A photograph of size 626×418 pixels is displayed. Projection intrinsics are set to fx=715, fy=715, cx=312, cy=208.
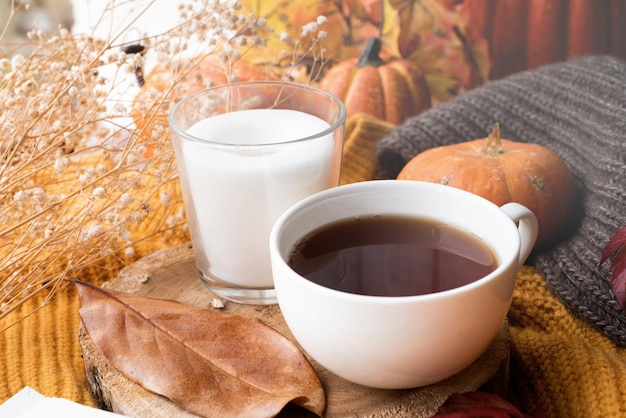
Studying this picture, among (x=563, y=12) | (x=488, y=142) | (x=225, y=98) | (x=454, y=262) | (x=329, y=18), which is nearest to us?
(x=454, y=262)

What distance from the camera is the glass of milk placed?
0.73m

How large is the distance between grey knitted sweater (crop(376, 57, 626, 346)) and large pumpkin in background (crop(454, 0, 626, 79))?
0.60 ft

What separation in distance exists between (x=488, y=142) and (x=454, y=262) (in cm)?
37

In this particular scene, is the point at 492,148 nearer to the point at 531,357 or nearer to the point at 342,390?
the point at 531,357

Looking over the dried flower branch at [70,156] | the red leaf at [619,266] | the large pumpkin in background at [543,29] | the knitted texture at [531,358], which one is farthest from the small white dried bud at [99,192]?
the large pumpkin in background at [543,29]

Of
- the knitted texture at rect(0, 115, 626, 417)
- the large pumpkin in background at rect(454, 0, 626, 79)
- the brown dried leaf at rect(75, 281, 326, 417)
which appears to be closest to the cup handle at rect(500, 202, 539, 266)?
the knitted texture at rect(0, 115, 626, 417)

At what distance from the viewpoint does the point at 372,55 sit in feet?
4.66

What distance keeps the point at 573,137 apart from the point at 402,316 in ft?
1.92

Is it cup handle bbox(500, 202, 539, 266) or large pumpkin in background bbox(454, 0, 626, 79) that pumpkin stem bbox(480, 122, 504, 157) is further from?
large pumpkin in background bbox(454, 0, 626, 79)

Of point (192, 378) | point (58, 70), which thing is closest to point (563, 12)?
point (58, 70)

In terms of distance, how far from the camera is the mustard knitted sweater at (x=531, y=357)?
2.27 feet

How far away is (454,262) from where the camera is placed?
2.19 ft

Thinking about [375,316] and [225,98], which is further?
[225,98]

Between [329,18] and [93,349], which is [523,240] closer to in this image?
[93,349]
